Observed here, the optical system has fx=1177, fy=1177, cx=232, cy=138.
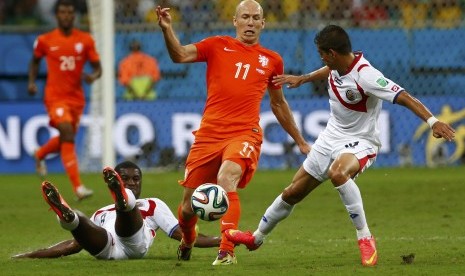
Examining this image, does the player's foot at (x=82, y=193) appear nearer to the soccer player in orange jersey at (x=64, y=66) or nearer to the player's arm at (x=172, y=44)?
the soccer player in orange jersey at (x=64, y=66)

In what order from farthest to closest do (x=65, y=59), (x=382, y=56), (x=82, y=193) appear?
(x=382, y=56)
(x=65, y=59)
(x=82, y=193)

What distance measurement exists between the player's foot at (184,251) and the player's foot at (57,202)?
100cm

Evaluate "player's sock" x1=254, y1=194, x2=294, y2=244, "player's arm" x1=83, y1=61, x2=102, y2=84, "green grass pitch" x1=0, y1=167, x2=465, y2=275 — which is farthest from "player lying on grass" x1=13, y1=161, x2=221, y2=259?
"player's arm" x1=83, y1=61, x2=102, y2=84

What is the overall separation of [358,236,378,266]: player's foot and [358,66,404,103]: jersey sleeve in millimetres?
1062

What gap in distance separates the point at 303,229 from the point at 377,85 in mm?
3647

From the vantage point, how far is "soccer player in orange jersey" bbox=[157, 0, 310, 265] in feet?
29.3

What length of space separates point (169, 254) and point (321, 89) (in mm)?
9824

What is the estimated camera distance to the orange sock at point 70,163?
587 inches

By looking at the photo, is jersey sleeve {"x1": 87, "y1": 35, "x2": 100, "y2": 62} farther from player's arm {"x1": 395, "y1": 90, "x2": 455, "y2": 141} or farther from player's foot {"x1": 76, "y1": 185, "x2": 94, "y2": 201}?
player's arm {"x1": 395, "y1": 90, "x2": 455, "y2": 141}

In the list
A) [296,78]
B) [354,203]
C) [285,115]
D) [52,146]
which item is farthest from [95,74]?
[354,203]

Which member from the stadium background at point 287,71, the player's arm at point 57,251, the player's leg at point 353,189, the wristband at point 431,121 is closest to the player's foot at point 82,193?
the stadium background at point 287,71

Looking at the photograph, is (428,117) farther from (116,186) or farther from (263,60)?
(116,186)

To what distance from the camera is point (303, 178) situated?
30.1 ft

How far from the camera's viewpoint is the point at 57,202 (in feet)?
28.0
